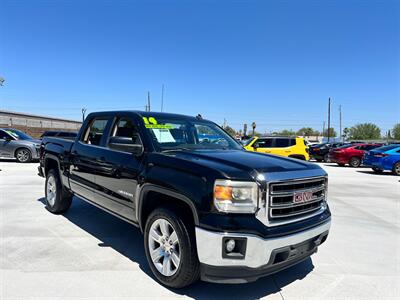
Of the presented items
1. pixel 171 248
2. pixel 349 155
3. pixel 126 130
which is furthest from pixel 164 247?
pixel 349 155

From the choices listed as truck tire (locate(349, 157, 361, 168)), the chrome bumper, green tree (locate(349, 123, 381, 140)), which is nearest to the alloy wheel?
the chrome bumper

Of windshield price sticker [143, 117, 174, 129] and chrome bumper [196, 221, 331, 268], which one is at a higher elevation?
windshield price sticker [143, 117, 174, 129]

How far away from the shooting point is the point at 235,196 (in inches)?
108

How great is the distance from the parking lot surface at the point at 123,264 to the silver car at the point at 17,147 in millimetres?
9768

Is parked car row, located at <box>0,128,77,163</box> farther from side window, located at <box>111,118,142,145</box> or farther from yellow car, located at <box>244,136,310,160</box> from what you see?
side window, located at <box>111,118,142,145</box>

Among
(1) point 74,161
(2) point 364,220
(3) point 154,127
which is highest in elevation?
(3) point 154,127

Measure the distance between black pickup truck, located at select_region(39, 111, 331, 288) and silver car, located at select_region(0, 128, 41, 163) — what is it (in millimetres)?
12572

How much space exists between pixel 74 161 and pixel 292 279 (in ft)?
12.3

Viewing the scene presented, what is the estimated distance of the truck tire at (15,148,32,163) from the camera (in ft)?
48.8

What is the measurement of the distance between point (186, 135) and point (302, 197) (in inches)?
71.1

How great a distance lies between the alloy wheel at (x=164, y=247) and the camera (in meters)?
3.09

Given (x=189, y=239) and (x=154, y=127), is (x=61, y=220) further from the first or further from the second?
(x=189, y=239)

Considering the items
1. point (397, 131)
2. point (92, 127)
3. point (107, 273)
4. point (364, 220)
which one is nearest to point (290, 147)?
point (364, 220)

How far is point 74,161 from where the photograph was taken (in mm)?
5082
